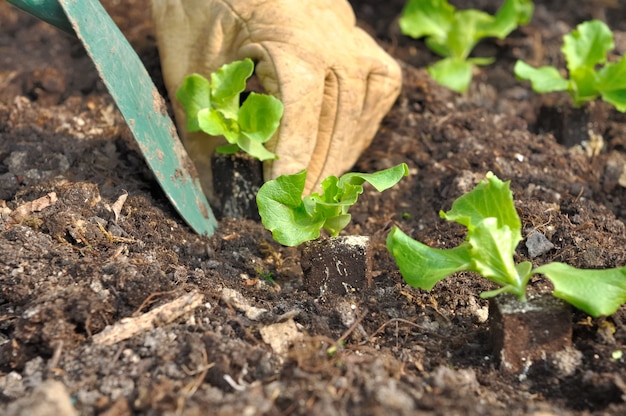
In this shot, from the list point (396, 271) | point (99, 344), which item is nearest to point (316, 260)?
point (396, 271)

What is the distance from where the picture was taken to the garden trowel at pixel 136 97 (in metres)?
1.96

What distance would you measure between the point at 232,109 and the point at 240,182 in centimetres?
27

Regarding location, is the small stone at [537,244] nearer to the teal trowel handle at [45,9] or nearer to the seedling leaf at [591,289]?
the seedling leaf at [591,289]

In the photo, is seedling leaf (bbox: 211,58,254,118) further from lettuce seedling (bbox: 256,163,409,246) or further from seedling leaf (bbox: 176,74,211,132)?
lettuce seedling (bbox: 256,163,409,246)

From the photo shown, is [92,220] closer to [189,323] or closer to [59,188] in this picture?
[59,188]

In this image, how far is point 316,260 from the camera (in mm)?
1994

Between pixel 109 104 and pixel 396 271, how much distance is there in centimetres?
133

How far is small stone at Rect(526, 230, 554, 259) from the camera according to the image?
81.3 inches


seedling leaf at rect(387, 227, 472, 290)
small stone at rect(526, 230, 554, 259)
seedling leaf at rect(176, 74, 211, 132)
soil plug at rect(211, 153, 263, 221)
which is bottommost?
soil plug at rect(211, 153, 263, 221)

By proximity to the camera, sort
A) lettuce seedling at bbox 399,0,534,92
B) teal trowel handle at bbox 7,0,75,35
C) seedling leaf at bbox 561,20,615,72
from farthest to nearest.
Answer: lettuce seedling at bbox 399,0,534,92
seedling leaf at bbox 561,20,615,72
teal trowel handle at bbox 7,0,75,35

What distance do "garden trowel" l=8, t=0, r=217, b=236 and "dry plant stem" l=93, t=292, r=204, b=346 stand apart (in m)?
0.56

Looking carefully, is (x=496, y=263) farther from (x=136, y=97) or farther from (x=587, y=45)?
(x=587, y=45)

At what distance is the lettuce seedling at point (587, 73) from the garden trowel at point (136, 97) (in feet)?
4.74

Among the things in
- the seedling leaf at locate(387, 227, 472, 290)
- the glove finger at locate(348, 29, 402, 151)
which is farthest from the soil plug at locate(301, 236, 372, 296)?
the glove finger at locate(348, 29, 402, 151)
